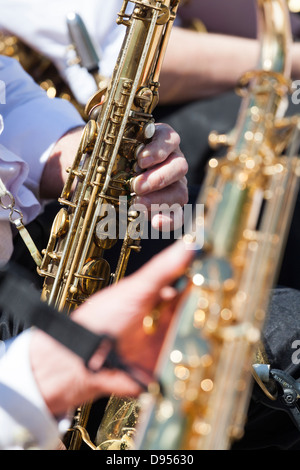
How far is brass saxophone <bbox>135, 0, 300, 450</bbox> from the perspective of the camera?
24.4 inches

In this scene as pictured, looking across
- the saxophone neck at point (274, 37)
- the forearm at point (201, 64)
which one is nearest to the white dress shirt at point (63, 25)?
the forearm at point (201, 64)

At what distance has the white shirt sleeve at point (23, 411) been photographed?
0.69m

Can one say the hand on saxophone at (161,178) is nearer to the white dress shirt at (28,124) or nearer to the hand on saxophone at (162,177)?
the hand on saxophone at (162,177)

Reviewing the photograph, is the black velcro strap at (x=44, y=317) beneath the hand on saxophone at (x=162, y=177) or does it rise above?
beneath

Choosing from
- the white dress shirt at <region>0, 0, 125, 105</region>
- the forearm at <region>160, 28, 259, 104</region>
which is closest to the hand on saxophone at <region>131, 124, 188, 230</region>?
the white dress shirt at <region>0, 0, 125, 105</region>

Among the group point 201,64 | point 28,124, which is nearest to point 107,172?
point 28,124

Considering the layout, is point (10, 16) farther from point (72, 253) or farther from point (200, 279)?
point (200, 279)

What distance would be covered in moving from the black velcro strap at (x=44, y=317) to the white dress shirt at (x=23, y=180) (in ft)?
0.15

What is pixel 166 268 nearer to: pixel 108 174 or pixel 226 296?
pixel 226 296

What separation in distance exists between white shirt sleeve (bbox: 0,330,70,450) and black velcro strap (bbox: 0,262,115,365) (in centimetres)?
5

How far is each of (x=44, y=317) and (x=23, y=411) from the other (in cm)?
10

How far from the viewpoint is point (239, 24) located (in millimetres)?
2344

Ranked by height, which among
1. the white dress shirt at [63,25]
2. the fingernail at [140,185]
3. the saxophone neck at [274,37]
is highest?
the white dress shirt at [63,25]
